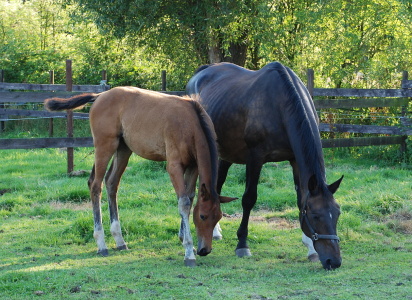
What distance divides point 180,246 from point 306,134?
1830 millimetres

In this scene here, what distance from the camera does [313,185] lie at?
195 inches

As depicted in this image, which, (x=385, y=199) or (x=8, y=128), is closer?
(x=385, y=199)

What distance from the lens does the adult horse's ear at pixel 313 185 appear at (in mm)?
4930

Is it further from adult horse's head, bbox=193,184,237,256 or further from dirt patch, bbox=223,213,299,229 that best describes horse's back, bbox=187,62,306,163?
dirt patch, bbox=223,213,299,229

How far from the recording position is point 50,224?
6895 millimetres

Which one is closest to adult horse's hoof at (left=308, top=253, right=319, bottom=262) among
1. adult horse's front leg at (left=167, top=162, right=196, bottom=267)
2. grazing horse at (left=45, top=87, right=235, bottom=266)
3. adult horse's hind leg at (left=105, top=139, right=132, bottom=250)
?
grazing horse at (left=45, top=87, right=235, bottom=266)

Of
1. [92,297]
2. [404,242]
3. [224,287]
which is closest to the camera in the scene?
[92,297]

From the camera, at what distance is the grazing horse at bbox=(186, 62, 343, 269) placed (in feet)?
16.2

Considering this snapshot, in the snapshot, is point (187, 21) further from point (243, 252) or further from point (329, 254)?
point (329, 254)

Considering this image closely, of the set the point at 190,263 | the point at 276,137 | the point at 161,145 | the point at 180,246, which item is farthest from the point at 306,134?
the point at 180,246

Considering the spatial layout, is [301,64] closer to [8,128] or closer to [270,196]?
[270,196]

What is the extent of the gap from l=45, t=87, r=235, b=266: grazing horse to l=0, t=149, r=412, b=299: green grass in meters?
0.40

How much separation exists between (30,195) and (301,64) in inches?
351

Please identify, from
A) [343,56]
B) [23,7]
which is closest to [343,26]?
[343,56]
